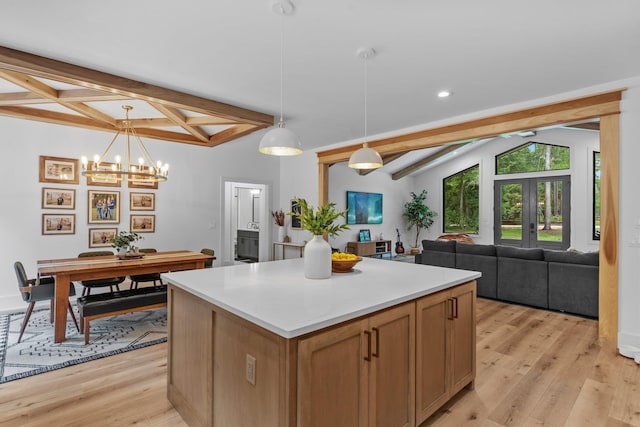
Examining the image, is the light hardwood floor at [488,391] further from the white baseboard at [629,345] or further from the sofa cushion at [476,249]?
the sofa cushion at [476,249]

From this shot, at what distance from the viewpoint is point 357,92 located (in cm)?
357

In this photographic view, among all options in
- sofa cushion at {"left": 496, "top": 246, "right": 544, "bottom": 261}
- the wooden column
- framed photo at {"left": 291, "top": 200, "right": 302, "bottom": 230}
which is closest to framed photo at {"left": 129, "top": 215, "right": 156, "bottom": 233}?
framed photo at {"left": 291, "top": 200, "right": 302, "bottom": 230}

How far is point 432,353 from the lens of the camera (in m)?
2.04

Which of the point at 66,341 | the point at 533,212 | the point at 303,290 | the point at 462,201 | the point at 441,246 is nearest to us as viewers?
the point at 303,290

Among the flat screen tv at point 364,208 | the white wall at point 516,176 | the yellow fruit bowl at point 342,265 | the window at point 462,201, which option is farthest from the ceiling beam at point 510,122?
the window at point 462,201

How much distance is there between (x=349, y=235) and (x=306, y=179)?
270 cm

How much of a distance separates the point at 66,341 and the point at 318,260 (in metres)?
2.92

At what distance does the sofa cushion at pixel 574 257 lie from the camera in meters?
4.01

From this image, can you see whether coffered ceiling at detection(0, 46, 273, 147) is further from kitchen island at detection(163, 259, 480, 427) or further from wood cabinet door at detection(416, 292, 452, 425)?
wood cabinet door at detection(416, 292, 452, 425)

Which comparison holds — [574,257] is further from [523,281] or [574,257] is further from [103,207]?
[103,207]

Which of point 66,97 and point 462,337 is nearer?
point 462,337

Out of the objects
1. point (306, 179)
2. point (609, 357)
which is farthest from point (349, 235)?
point (609, 357)

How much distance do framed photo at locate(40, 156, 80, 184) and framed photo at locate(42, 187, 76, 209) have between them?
0.42 ft

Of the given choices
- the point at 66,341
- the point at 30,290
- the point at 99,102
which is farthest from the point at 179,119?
the point at 66,341
